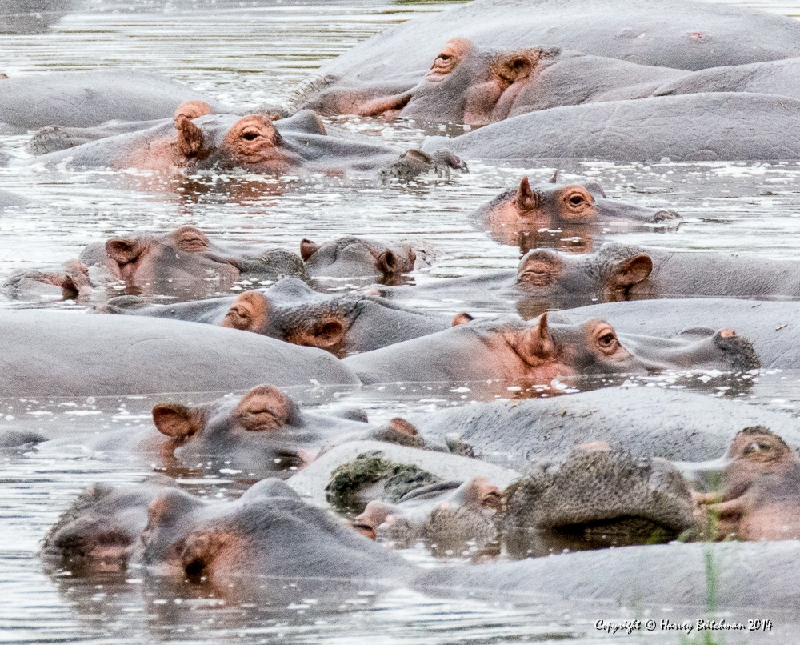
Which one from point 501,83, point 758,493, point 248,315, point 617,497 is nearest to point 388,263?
point 248,315

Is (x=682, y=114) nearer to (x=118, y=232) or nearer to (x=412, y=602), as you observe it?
(x=118, y=232)

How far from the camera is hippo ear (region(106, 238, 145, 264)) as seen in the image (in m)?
8.83

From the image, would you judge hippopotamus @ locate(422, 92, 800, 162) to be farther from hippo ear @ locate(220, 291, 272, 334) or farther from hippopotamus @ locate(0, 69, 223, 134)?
hippo ear @ locate(220, 291, 272, 334)

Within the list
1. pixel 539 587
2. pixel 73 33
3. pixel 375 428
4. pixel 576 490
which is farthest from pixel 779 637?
pixel 73 33

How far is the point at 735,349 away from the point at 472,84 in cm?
908

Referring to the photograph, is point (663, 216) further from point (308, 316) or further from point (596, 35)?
point (596, 35)

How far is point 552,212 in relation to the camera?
11.0 metres

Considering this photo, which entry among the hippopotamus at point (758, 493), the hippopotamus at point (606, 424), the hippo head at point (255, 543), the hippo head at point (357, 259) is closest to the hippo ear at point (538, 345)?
the hippopotamus at point (606, 424)

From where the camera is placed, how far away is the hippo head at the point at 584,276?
8.70 m

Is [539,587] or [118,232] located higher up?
[539,587]

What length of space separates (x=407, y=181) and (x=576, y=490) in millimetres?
8344

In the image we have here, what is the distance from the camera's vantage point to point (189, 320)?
761 cm

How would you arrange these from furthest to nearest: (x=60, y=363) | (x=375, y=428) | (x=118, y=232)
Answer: (x=118, y=232) → (x=60, y=363) → (x=375, y=428)

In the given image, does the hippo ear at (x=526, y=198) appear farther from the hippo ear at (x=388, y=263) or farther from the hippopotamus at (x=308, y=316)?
the hippopotamus at (x=308, y=316)
